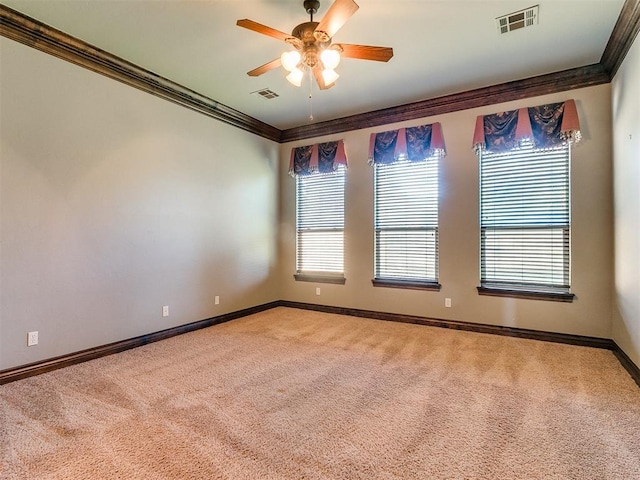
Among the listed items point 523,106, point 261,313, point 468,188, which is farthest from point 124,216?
point 523,106

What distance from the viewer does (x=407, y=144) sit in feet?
15.3

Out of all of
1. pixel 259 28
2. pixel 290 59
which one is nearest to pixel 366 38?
pixel 290 59

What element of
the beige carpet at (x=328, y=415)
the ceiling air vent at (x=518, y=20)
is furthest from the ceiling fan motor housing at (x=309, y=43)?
the beige carpet at (x=328, y=415)

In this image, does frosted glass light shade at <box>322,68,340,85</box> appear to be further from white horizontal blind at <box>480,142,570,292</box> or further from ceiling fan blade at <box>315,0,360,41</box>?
white horizontal blind at <box>480,142,570,292</box>

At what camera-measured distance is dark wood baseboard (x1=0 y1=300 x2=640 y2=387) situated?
288 cm

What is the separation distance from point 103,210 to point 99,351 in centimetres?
142

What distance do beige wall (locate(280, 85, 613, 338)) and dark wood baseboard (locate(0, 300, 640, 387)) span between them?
7 cm

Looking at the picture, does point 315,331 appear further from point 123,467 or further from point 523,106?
point 523,106

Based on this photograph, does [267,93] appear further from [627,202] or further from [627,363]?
[627,363]

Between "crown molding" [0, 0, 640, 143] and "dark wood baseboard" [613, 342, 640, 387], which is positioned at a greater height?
"crown molding" [0, 0, 640, 143]

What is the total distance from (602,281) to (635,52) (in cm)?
222

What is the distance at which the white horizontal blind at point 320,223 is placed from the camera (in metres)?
5.34

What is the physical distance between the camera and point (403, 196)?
4809 millimetres

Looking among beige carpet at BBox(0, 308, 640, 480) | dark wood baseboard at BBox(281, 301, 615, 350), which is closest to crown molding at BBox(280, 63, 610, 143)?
dark wood baseboard at BBox(281, 301, 615, 350)
